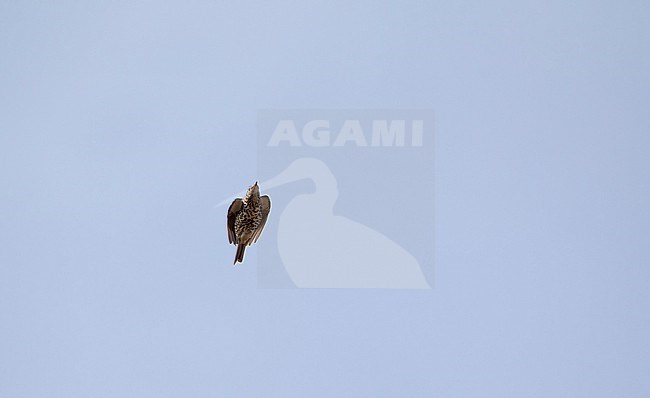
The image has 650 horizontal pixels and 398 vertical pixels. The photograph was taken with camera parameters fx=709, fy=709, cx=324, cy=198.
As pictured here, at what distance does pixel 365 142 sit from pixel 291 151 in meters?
0.62

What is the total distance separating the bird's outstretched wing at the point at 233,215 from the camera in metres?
5.13

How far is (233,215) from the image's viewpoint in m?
5.19

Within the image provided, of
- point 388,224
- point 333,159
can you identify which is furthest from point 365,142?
point 388,224

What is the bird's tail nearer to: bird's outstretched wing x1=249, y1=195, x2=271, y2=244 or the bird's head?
bird's outstretched wing x1=249, y1=195, x2=271, y2=244

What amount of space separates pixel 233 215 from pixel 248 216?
111mm

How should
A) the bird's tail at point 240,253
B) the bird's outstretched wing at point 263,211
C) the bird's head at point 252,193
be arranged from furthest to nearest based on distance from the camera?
the bird's tail at point 240,253
the bird's outstretched wing at point 263,211
the bird's head at point 252,193

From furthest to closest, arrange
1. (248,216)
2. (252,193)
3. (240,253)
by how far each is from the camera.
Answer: (240,253)
(248,216)
(252,193)

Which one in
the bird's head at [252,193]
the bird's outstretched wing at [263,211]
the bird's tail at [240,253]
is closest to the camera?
the bird's head at [252,193]

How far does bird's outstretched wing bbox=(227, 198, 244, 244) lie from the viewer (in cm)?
513

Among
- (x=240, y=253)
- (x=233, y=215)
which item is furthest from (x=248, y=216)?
(x=240, y=253)

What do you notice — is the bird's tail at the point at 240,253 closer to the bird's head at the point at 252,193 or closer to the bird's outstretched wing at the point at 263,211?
the bird's outstretched wing at the point at 263,211

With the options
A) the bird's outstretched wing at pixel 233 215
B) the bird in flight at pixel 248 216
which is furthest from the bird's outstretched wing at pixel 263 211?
the bird's outstretched wing at pixel 233 215

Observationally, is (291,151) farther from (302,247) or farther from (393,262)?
(393,262)

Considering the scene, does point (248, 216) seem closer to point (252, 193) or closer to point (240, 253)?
point (252, 193)
